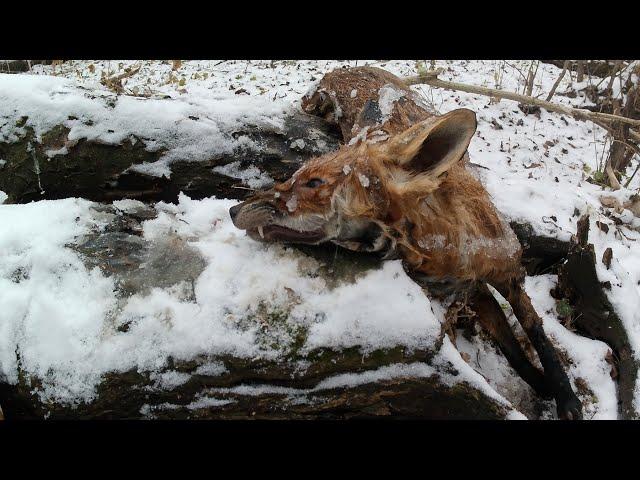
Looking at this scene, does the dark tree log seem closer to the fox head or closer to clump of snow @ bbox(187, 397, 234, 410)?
the fox head

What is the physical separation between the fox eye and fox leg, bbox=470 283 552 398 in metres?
1.45

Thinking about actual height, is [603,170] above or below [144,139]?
below

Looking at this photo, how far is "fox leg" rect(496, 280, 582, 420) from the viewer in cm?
314

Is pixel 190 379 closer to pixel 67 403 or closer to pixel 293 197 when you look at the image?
pixel 67 403

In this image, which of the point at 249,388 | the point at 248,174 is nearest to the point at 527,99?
the point at 248,174

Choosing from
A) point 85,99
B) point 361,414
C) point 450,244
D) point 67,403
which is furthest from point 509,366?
point 85,99

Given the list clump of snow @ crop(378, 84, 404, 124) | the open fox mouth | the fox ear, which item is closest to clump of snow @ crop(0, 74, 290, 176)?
clump of snow @ crop(378, 84, 404, 124)

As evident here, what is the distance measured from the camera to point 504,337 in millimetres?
3527

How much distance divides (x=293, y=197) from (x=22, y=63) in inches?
322

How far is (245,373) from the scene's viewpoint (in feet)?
7.19

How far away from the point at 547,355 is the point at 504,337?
0.31 m

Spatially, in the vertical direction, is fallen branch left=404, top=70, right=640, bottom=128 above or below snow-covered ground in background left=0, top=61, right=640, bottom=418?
above

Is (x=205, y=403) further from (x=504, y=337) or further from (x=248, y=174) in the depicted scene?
(x=504, y=337)

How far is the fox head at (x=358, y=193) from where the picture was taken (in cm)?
236
